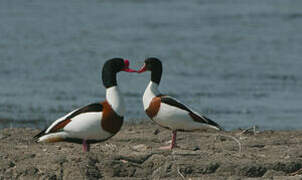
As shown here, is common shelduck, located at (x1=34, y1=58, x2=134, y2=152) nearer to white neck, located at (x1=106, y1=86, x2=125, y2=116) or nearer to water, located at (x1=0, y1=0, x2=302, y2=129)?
white neck, located at (x1=106, y1=86, x2=125, y2=116)

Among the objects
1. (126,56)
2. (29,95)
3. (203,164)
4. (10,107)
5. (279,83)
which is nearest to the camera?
(203,164)

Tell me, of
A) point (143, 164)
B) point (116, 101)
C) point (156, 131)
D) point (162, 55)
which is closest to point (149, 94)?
point (116, 101)

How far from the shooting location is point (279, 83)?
50.6ft

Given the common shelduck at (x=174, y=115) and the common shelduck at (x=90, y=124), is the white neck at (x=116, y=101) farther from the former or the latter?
the common shelduck at (x=174, y=115)

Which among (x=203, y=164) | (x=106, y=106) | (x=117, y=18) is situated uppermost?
(x=117, y=18)

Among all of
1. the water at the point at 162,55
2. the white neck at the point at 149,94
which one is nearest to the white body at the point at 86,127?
the white neck at the point at 149,94

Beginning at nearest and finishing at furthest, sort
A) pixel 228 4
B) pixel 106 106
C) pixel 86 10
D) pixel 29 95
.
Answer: pixel 106 106
pixel 29 95
pixel 86 10
pixel 228 4

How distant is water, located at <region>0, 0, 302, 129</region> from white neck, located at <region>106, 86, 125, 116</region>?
4214 mm

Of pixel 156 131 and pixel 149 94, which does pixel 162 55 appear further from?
pixel 149 94

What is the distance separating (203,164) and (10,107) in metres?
6.58

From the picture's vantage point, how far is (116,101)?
7363mm

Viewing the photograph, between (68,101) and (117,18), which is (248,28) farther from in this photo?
(68,101)

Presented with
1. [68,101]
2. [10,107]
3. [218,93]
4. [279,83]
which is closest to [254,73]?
[279,83]

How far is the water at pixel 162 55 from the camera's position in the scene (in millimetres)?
13047
